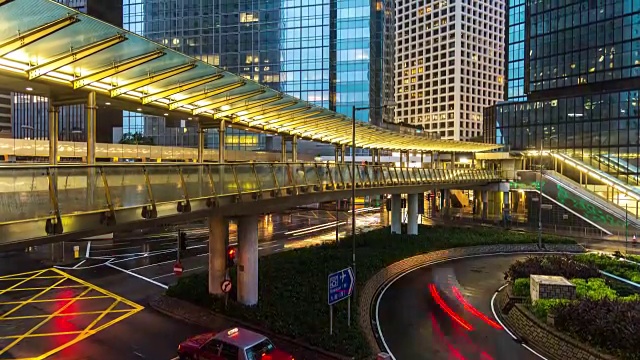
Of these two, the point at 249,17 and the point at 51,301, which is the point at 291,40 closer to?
the point at 249,17

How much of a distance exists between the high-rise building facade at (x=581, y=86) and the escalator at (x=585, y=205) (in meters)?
10.8

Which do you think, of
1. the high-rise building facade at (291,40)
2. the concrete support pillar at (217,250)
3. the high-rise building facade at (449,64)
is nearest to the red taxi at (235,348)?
the concrete support pillar at (217,250)

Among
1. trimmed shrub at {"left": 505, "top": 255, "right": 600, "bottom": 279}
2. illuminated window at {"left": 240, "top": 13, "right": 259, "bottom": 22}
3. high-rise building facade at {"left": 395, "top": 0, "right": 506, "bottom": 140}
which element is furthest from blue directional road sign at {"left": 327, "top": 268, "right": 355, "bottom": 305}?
high-rise building facade at {"left": 395, "top": 0, "right": 506, "bottom": 140}

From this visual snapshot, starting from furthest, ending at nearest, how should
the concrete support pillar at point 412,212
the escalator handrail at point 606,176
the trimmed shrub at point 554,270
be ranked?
the escalator handrail at point 606,176, the concrete support pillar at point 412,212, the trimmed shrub at point 554,270

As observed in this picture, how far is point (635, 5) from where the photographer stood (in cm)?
5481

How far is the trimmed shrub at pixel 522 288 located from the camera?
19.7 metres

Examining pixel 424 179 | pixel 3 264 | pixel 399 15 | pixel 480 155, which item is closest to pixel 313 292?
pixel 424 179

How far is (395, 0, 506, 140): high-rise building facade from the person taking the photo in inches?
4343

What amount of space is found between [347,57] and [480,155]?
25619 millimetres

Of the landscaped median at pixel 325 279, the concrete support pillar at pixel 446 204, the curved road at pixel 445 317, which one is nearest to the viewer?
the curved road at pixel 445 317

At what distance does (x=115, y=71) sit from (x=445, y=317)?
15294mm

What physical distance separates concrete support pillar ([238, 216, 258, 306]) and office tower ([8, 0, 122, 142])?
4968 cm

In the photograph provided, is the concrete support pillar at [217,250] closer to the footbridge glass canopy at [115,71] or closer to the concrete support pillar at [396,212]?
the footbridge glass canopy at [115,71]

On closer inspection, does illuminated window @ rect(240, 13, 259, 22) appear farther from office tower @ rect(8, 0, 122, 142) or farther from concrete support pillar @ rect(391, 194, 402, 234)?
concrete support pillar @ rect(391, 194, 402, 234)
